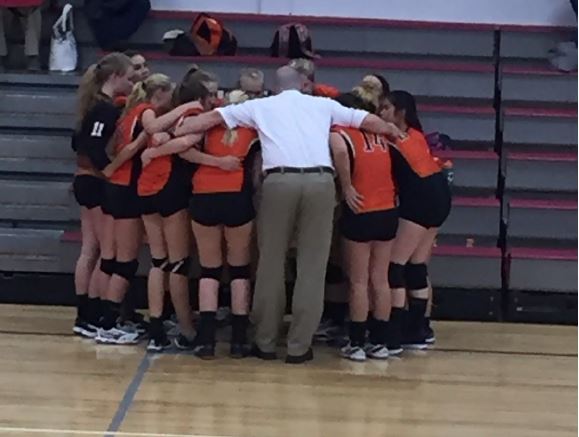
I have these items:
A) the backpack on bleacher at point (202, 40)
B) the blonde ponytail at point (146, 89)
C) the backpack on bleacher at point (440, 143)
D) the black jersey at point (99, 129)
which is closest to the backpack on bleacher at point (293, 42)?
the backpack on bleacher at point (202, 40)

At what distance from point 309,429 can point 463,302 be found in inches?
83.0

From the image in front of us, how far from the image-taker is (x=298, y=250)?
5.43 metres

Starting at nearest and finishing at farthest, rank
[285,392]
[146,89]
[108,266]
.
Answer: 1. [285,392]
2. [146,89]
3. [108,266]

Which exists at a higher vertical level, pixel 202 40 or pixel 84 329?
pixel 202 40

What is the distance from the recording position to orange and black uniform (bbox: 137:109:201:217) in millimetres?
5461

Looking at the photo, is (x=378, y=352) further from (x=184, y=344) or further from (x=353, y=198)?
(x=184, y=344)

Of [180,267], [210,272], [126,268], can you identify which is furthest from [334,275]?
[126,268]

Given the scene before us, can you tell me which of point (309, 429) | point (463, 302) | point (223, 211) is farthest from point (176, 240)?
point (463, 302)

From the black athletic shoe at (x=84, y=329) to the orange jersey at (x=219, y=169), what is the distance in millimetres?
990

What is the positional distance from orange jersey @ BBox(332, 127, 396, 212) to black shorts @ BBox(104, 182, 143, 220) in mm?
986

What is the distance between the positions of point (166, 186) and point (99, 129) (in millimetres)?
435

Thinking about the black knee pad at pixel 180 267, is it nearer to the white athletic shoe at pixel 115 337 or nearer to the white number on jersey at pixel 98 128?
the white athletic shoe at pixel 115 337

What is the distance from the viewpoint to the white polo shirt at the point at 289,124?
17.4 feet

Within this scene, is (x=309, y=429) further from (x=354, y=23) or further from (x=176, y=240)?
(x=354, y=23)
